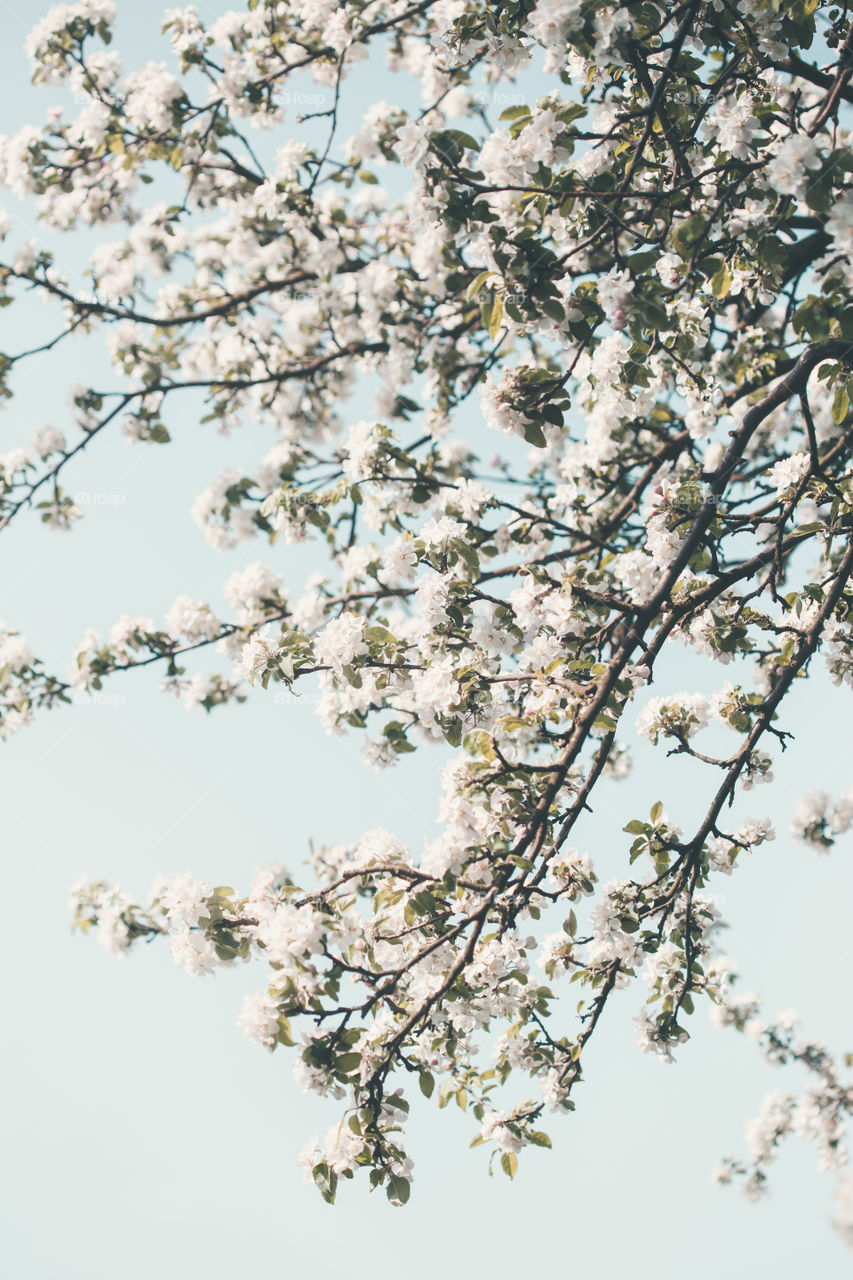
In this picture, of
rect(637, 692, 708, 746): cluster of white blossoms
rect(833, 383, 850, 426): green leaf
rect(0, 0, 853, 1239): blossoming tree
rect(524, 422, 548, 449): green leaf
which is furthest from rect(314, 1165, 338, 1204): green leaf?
rect(833, 383, 850, 426): green leaf

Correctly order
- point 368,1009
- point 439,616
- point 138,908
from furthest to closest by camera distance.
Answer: point 138,908 < point 439,616 < point 368,1009

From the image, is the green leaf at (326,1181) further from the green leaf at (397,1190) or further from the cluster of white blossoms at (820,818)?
the cluster of white blossoms at (820,818)

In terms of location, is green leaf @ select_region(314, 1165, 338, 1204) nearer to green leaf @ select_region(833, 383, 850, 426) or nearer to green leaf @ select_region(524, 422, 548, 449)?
green leaf @ select_region(524, 422, 548, 449)

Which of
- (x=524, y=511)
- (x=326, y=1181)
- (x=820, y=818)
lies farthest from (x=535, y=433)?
(x=820, y=818)

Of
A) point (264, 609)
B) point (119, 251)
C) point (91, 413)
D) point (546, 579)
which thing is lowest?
point (546, 579)

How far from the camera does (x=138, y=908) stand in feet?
19.3

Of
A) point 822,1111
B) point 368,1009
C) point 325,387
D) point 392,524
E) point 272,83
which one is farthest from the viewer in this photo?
point 822,1111

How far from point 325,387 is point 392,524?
2.76 metres

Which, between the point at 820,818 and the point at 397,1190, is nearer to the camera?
the point at 397,1190

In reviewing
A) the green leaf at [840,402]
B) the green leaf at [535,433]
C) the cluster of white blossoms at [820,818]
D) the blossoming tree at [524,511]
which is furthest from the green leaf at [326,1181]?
the cluster of white blossoms at [820,818]

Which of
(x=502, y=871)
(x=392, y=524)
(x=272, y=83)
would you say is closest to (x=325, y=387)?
(x=272, y=83)

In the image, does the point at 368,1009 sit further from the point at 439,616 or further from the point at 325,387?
the point at 325,387

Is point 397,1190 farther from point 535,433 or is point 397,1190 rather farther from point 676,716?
point 535,433

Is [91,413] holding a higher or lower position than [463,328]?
lower
